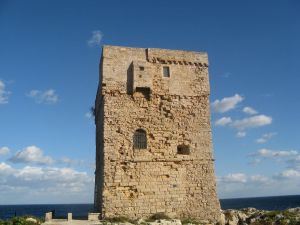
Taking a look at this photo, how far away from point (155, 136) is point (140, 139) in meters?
0.69

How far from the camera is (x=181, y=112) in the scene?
1684 cm

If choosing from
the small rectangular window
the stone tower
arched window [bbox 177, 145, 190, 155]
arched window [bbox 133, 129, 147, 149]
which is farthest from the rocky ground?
the small rectangular window

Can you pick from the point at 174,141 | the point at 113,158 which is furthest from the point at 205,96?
the point at 113,158

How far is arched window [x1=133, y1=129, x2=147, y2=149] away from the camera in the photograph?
16062mm

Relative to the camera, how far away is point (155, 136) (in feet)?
53.4

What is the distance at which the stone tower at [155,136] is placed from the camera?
50.5ft

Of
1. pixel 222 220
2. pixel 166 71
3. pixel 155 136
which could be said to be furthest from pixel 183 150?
pixel 166 71

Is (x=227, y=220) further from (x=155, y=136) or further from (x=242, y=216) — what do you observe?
(x=155, y=136)

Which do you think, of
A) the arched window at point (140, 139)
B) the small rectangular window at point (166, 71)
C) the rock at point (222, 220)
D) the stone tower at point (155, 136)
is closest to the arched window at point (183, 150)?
the stone tower at point (155, 136)

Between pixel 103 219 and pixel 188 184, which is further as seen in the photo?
pixel 188 184

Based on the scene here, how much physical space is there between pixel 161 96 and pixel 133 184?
4.23 m

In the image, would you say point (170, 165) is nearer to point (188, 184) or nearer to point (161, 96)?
point (188, 184)

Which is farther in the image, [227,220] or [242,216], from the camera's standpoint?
[242,216]

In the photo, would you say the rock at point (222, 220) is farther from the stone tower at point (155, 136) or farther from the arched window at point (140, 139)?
the arched window at point (140, 139)
